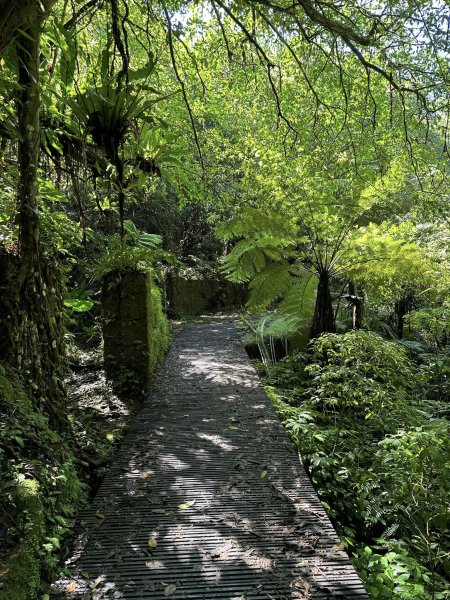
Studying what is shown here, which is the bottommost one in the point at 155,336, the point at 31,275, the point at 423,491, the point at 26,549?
the point at 423,491

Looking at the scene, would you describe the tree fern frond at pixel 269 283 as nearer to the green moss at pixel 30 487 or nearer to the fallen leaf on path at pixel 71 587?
the green moss at pixel 30 487

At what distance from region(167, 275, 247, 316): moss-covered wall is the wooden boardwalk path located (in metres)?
7.04

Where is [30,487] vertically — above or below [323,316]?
below

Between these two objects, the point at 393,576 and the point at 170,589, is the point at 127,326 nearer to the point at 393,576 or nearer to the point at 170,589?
the point at 170,589

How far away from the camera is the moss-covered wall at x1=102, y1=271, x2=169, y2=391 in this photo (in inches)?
164

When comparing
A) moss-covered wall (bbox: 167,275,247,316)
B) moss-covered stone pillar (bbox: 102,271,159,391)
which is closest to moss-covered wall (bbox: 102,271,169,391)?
moss-covered stone pillar (bbox: 102,271,159,391)

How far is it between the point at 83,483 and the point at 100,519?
388 millimetres

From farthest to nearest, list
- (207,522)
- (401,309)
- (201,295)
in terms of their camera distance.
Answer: (201,295), (401,309), (207,522)

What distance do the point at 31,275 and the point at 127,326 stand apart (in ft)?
5.54

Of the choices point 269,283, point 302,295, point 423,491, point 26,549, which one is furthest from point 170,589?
point 302,295

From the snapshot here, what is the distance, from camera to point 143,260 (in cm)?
436

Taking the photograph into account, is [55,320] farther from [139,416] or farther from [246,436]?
[246,436]

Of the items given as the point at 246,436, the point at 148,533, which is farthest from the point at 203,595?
the point at 246,436

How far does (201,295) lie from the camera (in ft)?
39.3
